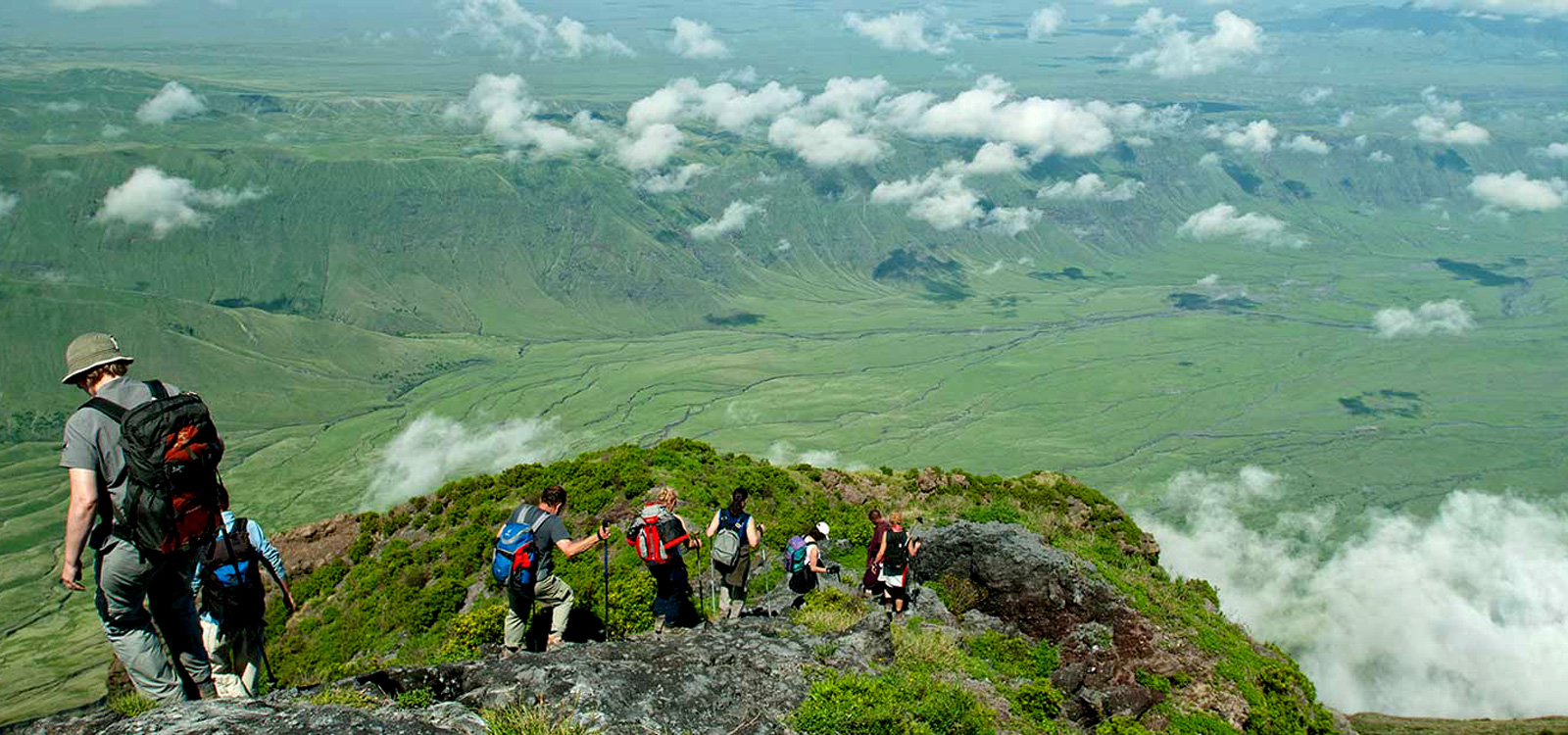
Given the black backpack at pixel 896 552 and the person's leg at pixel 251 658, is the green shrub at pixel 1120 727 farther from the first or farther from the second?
the person's leg at pixel 251 658

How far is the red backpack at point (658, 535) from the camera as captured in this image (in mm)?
15172

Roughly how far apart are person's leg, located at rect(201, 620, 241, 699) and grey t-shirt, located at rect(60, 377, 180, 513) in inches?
133

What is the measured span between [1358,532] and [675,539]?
714 feet

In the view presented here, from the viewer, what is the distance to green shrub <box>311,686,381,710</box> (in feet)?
31.2

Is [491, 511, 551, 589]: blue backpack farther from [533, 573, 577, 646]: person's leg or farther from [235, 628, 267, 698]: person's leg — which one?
[235, 628, 267, 698]: person's leg

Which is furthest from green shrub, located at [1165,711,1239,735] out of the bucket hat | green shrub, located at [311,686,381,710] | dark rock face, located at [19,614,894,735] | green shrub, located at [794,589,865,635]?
the bucket hat

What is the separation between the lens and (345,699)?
9.64 meters

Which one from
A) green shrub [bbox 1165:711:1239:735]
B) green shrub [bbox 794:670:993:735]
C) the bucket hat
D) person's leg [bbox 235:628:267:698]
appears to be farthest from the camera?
green shrub [bbox 1165:711:1239:735]

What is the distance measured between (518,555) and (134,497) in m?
5.89

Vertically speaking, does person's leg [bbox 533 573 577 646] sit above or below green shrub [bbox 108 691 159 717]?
below

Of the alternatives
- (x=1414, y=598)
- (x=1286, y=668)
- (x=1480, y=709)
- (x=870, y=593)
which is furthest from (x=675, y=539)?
(x=1414, y=598)

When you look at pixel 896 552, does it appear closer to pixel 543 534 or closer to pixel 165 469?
pixel 543 534

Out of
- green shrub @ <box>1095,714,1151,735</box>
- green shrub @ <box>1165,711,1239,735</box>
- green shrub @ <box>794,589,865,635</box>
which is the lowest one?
green shrub @ <box>1165,711,1239,735</box>

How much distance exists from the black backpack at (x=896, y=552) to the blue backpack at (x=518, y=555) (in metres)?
8.72
